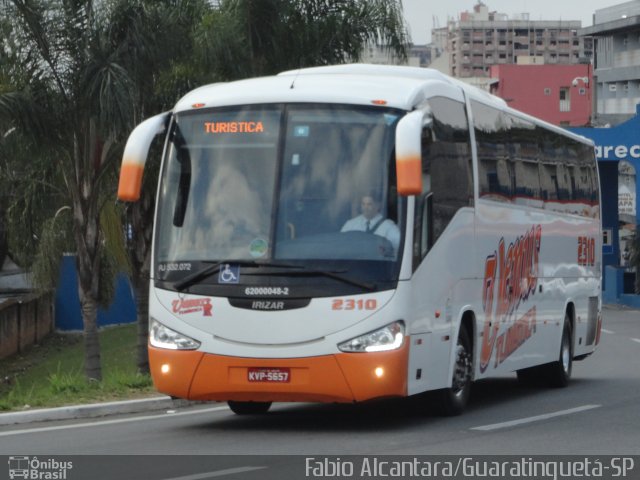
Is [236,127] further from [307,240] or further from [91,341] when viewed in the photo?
[91,341]

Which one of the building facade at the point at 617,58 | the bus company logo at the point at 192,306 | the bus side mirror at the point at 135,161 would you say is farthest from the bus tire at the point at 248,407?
the building facade at the point at 617,58

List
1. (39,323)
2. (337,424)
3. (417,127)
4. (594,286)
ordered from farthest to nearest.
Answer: (39,323) → (594,286) → (337,424) → (417,127)

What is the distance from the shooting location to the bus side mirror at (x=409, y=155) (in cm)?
1183

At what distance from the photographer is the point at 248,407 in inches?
567

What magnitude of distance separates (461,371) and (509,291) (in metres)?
2.17

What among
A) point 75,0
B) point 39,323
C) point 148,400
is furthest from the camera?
point 39,323

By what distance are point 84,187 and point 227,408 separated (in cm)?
1005

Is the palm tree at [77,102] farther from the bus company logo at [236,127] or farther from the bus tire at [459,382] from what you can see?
the bus company logo at [236,127]

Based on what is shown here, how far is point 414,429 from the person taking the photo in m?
13.0

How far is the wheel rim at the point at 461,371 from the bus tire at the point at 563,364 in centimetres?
477
